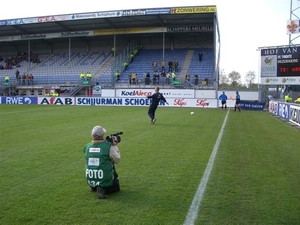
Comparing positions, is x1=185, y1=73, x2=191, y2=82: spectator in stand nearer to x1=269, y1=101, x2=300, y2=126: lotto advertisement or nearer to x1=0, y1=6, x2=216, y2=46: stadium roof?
x1=0, y1=6, x2=216, y2=46: stadium roof

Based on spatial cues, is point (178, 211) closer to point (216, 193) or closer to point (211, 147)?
point (216, 193)

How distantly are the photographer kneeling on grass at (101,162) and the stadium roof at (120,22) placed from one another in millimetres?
32436

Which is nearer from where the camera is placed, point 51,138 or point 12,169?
point 12,169

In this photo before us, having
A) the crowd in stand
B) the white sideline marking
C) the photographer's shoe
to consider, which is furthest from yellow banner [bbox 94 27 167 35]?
the photographer's shoe

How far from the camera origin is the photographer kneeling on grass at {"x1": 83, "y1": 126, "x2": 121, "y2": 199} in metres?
5.19

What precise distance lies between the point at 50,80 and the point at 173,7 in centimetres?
1882

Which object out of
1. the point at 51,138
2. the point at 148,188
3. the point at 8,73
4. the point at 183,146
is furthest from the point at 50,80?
the point at 148,188

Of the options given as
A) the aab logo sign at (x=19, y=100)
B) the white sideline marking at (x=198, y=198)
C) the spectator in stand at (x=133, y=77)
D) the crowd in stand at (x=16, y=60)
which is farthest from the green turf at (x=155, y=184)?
the crowd in stand at (x=16, y=60)

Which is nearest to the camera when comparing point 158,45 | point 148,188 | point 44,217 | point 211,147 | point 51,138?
point 44,217

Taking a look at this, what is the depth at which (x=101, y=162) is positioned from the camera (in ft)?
17.0

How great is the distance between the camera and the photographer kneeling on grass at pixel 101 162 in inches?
204

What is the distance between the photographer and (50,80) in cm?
4331

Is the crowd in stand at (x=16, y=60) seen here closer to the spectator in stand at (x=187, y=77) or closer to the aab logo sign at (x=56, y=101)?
the aab logo sign at (x=56, y=101)

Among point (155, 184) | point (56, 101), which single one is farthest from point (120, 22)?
point (155, 184)
